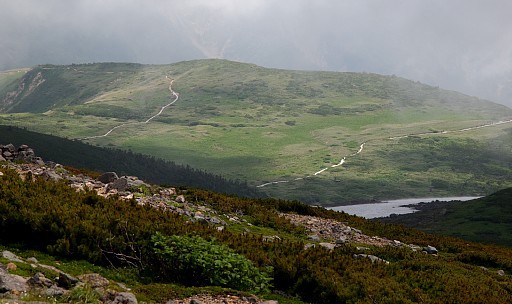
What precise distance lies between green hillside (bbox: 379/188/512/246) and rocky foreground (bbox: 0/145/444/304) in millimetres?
73853

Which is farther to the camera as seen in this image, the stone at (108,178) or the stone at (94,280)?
the stone at (108,178)

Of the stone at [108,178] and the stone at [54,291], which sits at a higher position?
the stone at [108,178]

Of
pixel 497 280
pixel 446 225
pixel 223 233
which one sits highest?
pixel 223 233

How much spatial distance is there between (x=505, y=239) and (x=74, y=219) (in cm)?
9856

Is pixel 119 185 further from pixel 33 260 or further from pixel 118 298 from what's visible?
pixel 118 298

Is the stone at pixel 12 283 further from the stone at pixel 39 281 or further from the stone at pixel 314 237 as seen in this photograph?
the stone at pixel 314 237

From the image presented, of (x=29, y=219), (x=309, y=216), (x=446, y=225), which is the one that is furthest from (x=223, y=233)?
(x=446, y=225)

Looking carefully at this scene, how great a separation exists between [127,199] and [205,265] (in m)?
9.70

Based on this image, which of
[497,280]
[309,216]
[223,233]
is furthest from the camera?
[309,216]

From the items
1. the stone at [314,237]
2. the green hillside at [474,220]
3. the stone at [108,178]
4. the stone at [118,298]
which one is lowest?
the green hillside at [474,220]

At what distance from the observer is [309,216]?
3725 centimetres

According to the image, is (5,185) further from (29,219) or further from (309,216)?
(309,216)

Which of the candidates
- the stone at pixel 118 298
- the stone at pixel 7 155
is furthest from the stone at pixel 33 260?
the stone at pixel 7 155

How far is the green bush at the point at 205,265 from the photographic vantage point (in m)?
15.6
